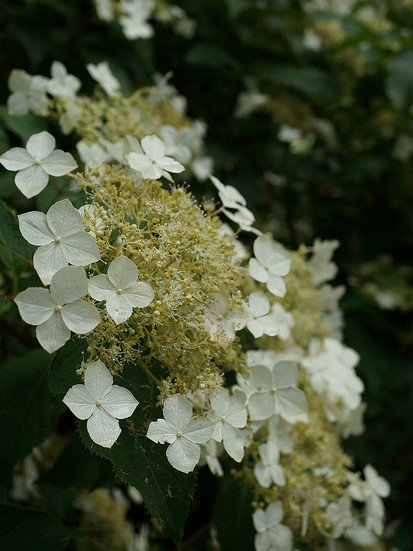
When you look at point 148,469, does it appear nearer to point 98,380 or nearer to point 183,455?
point 183,455

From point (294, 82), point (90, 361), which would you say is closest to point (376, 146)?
point (294, 82)

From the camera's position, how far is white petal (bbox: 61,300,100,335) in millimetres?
A: 988

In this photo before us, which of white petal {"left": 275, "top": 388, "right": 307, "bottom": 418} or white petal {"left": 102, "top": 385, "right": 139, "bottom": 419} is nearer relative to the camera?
white petal {"left": 102, "top": 385, "right": 139, "bottom": 419}

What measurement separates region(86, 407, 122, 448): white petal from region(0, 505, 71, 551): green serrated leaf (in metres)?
0.42

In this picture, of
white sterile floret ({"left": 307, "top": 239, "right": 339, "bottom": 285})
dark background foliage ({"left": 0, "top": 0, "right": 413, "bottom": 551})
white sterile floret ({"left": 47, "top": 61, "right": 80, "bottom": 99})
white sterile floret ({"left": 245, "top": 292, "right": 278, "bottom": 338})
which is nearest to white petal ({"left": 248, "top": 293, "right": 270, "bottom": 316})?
white sterile floret ({"left": 245, "top": 292, "right": 278, "bottom": 338})

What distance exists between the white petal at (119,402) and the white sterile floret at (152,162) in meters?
0.43

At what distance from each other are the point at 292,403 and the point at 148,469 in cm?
41

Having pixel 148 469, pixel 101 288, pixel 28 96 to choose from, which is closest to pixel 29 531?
pixel 148 469

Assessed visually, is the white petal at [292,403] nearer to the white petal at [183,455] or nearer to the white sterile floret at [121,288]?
the white petal at [183,455]

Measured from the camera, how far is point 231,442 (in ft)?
3.76

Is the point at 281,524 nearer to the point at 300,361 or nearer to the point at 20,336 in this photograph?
the point at 300,361

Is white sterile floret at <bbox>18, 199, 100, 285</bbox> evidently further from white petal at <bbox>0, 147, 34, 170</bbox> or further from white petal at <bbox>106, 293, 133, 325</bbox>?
white petal at <bbox>0, 147, 34, 170</bbox>

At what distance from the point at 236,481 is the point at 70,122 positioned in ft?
3.33

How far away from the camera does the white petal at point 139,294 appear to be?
1.01m
